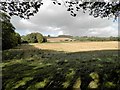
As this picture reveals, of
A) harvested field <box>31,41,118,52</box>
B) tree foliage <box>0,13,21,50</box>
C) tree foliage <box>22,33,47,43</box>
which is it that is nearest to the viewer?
tree foliage <box>0,13,21,50</box>

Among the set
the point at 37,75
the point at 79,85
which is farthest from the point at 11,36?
the point at 79,85

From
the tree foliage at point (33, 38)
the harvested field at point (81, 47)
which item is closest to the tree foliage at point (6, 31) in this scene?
the harvested field at point (81, 47)

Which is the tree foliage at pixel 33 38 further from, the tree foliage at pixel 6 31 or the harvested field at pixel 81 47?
the tree foliage at pixel 6 31

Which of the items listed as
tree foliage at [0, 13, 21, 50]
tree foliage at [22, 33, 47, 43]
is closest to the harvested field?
tree foliage at [0, 13, 21, 50]

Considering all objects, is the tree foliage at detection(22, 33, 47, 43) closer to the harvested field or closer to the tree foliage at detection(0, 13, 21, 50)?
the harvested field

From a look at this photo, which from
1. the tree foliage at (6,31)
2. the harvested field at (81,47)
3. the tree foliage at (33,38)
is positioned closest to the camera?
the tree foliage at (6,31)

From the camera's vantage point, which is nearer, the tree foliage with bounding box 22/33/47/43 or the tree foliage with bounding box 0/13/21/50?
the tree foliage with bounding box 0/13/21/50

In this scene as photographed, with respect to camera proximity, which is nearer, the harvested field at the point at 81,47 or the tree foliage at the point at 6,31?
the tree foliage at the point at 6,31

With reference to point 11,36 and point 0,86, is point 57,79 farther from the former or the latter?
point 11,36

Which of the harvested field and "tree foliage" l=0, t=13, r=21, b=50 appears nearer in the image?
"tree foliage" l=0, t=13, r=21, b=50

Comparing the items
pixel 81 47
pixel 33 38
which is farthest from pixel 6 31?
pixel 33 38

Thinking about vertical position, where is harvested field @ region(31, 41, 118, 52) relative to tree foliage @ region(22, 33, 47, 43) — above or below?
below

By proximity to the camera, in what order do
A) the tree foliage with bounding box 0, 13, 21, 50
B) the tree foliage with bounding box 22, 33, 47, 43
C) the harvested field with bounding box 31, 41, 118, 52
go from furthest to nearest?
1. the tree foliage with bounding box 22, 33, 47, 43
2. the harvested field with bounding box 31, 41, 118, 52
3. the tree foliage with bounding box 0, 13, 21, 50

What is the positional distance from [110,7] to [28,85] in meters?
4.92
